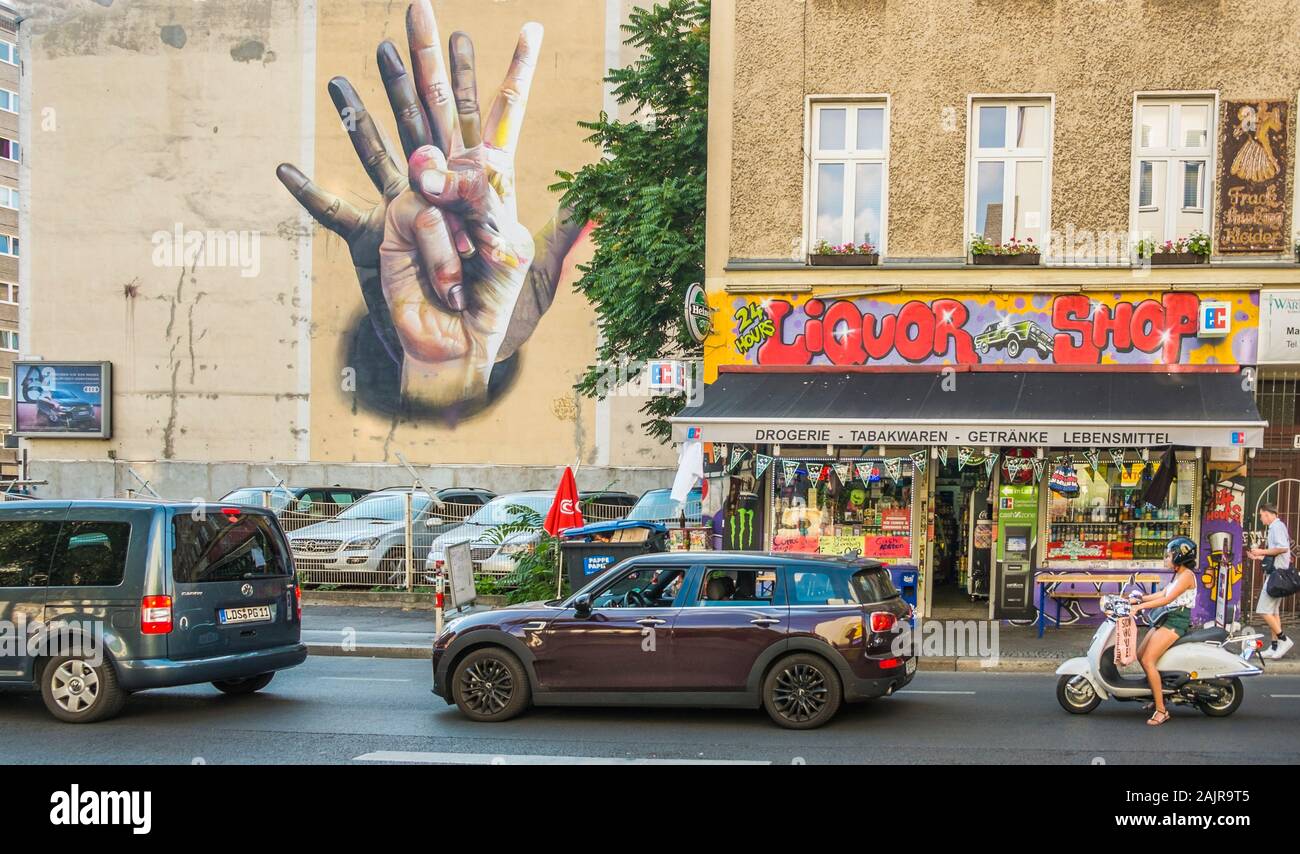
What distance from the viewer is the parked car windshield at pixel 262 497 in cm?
2100

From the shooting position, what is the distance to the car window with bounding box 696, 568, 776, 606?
31.5ft

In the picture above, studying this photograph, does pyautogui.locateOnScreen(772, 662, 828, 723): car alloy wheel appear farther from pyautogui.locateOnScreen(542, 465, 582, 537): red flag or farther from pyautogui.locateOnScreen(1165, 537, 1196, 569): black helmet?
pyautogui.locateOnScreen(542, 465, 582, 537): red flag

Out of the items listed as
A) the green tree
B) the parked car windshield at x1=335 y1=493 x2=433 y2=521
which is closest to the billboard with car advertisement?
the parked car windshield at x1=335 y1=493 x2=433 y2=521

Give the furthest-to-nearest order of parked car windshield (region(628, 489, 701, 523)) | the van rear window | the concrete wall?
the concrete wall → parked car windshield (region(628, 489, 701, 523)) → the van rear window

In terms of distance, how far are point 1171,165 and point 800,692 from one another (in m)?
10.4

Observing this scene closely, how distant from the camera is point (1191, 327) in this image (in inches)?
612

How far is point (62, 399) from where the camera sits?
3700 cm

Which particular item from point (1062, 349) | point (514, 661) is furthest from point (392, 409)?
point (514, 661)

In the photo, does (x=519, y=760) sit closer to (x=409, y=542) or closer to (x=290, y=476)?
(x=409, y=542)

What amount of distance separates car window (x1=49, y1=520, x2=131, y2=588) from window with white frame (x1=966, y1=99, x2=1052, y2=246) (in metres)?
11.6

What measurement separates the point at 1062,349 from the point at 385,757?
11.1 meters

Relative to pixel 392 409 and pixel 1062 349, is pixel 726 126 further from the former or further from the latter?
pixel 392 409

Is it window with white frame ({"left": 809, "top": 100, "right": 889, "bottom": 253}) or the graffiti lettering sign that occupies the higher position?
window with white frame ({"left": 809, "top": 100, "right": 889, "bottom": 253})

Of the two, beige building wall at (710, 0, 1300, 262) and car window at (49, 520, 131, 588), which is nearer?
car window at (49, 520, 131, 588)
